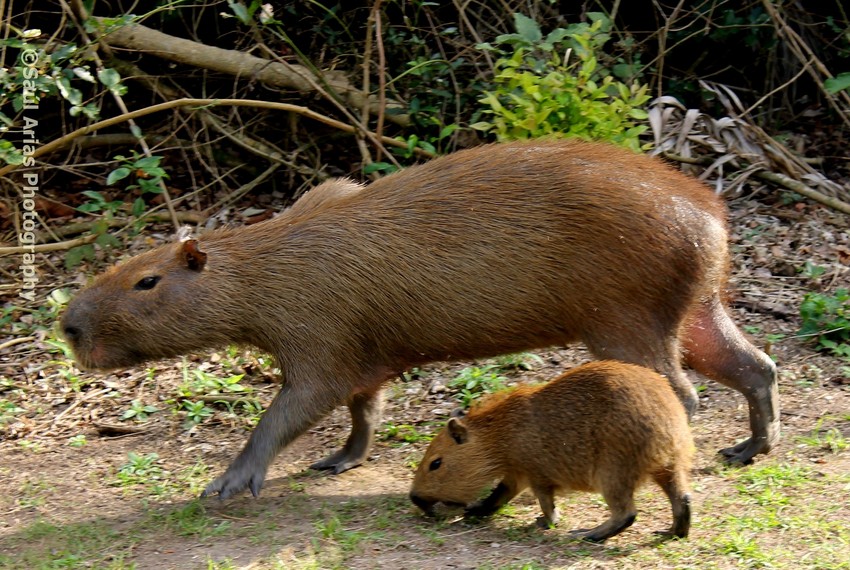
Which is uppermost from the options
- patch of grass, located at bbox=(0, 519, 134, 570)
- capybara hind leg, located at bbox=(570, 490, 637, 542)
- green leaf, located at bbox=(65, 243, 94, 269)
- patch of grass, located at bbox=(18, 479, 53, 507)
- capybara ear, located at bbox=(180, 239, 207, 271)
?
capybara ear, located at bbox=(180, 239, 207, 271)

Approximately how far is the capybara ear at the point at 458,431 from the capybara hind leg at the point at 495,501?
25 cm

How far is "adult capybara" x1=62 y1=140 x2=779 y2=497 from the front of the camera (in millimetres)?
4523

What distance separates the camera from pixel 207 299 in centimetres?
476

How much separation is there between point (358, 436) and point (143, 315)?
118 centimetres

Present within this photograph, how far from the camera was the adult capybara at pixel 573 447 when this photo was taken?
13.1 feet

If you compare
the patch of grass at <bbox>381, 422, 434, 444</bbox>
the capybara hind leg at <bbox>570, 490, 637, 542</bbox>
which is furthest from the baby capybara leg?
the patch of grass at <bbox>381, 422, 434, 444</bbox>

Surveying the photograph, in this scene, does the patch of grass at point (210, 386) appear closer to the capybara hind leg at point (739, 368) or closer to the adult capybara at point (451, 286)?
the adult capybara at point (451, 286)

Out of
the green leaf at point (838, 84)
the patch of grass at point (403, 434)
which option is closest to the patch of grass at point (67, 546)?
the patch of grass at point (403, 434)

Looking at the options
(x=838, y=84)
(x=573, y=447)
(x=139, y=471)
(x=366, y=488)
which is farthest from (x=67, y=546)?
(x=838, y=84)

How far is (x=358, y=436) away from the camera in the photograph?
5.11 m

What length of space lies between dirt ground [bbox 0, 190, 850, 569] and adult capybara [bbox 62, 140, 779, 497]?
296 mm

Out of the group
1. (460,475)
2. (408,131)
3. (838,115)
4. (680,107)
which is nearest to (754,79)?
(838,115)

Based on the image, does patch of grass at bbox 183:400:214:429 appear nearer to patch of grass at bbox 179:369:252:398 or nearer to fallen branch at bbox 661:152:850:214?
patch of grass at bbox 179:369:252:398

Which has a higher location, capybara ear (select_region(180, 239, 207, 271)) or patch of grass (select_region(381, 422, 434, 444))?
capybara ear (select_region(180, 239, 207, 271))
